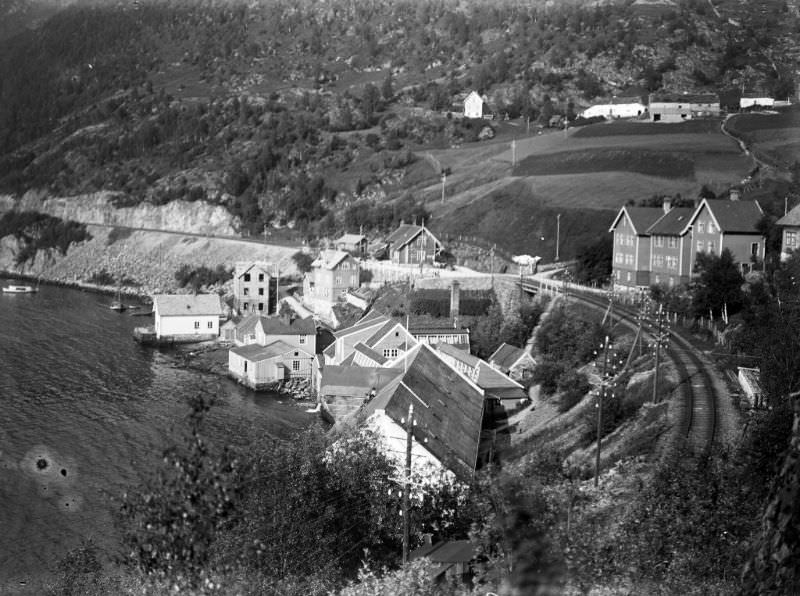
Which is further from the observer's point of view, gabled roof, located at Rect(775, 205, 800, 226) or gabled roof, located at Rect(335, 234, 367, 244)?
gabled roof, located at Rect(335, 234, 367, 244)

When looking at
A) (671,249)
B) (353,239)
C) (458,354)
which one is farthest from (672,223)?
(353,239)

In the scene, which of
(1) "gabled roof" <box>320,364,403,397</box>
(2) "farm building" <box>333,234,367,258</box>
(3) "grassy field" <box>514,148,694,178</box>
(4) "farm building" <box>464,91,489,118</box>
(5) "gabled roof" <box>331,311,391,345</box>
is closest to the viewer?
(1) "gabled roof" <box>320,364,403,397</box>

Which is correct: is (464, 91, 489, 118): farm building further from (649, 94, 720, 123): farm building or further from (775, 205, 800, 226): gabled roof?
(775, 205, 800, 226): gabled roof

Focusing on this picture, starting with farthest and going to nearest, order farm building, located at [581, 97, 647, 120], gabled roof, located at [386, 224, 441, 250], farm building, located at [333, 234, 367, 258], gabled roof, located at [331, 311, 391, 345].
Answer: farm building, located at [581, 97, 647, 120] < farm building, located at [333, 234, 367, 258] < gabled roof, located at [386, 224, 441, 250] < gabled roof, located at [331, 311, 391, 345]

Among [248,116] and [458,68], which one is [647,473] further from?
[458,68]

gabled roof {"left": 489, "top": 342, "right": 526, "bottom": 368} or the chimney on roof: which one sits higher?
the chimney on roof

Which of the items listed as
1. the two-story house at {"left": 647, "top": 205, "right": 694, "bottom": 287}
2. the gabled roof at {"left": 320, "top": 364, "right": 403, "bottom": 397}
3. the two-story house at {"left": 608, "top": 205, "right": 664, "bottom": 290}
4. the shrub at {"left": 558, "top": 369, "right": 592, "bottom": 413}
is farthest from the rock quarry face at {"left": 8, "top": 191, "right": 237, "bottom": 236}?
the shrub at {"left": 558, "top": 369, "right": 592, "bottom": 413}

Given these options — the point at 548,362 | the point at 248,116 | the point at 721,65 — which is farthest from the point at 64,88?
the point at 548,362

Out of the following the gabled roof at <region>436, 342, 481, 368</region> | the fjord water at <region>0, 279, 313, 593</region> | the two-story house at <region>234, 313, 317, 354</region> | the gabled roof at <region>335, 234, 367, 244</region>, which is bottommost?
the fjord water at <region>0, 279, 313, 593</region>
